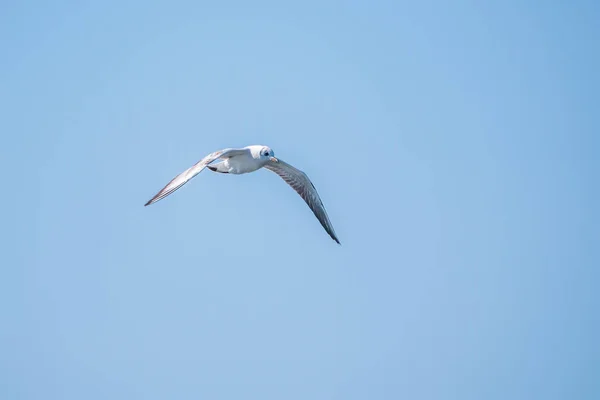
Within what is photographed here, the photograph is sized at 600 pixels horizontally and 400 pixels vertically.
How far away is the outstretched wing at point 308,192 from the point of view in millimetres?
24703

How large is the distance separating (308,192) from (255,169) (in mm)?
→ 2863

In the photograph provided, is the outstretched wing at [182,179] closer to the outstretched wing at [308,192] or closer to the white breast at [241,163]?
the white breast at [241,163]

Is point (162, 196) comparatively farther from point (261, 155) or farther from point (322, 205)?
point (322, 205)

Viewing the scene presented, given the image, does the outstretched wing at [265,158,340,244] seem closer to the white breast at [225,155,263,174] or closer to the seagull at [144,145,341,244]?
the seagull at [144,145,341,244]

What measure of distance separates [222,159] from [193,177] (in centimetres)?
321

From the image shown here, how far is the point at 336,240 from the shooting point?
2475 cm

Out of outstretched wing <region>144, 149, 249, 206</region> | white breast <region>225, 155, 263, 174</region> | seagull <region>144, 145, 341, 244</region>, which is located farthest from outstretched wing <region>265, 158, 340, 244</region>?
outstretched wing <region>144, 149, 249, 206</region>

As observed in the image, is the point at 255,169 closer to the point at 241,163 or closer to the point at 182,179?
the point at 241,163

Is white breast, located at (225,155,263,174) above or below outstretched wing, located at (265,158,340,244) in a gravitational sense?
above

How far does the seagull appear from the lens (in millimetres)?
19891

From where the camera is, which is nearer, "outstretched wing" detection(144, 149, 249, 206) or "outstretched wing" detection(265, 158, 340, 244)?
"outstretched wing" detection(144, 149, 249, 206)

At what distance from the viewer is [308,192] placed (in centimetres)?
2502

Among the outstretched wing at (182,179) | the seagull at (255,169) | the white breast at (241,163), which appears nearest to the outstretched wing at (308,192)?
the seagull at (255,169)

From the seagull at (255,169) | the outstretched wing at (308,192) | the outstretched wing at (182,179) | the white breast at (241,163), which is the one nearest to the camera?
the outstretched wing at (182,179)
